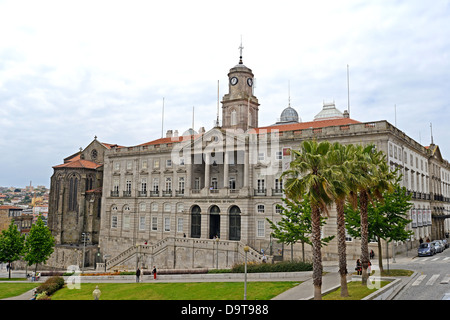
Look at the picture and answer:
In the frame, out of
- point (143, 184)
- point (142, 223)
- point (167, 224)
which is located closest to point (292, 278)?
point (167, 224)

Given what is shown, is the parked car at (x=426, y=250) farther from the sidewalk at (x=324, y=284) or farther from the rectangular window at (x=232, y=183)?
the rectangular window at (x=232, y=183)

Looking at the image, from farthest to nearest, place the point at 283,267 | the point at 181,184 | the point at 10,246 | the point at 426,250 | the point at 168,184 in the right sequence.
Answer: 1. the point at 168,184
2. the point at 181,184
3. the point at 10,246
4. the point at 426,250
5. the point at 283,267

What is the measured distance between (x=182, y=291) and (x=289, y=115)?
6455 centimetres

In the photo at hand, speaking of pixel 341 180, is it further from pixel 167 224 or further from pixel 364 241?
pixel 167 224

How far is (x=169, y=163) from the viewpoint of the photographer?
63875 millimetres

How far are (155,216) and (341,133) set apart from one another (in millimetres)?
33072

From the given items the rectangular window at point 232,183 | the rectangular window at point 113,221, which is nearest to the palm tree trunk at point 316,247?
the rectangular window at point 232,183

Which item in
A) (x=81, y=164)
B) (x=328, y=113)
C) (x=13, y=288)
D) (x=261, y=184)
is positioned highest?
(x=328, y=113)

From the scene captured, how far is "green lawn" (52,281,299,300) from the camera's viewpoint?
28.6m

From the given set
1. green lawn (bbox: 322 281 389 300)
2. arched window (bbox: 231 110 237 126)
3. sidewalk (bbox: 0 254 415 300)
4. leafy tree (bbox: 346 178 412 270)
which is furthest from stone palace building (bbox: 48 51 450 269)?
green lawn (bbox: 322 281 389 300)

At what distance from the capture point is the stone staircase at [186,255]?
1861 inches

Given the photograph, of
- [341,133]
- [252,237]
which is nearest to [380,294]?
[341,133]

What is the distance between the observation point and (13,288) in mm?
42031

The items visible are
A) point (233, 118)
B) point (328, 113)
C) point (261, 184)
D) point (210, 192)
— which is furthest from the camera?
point (328, 113)
